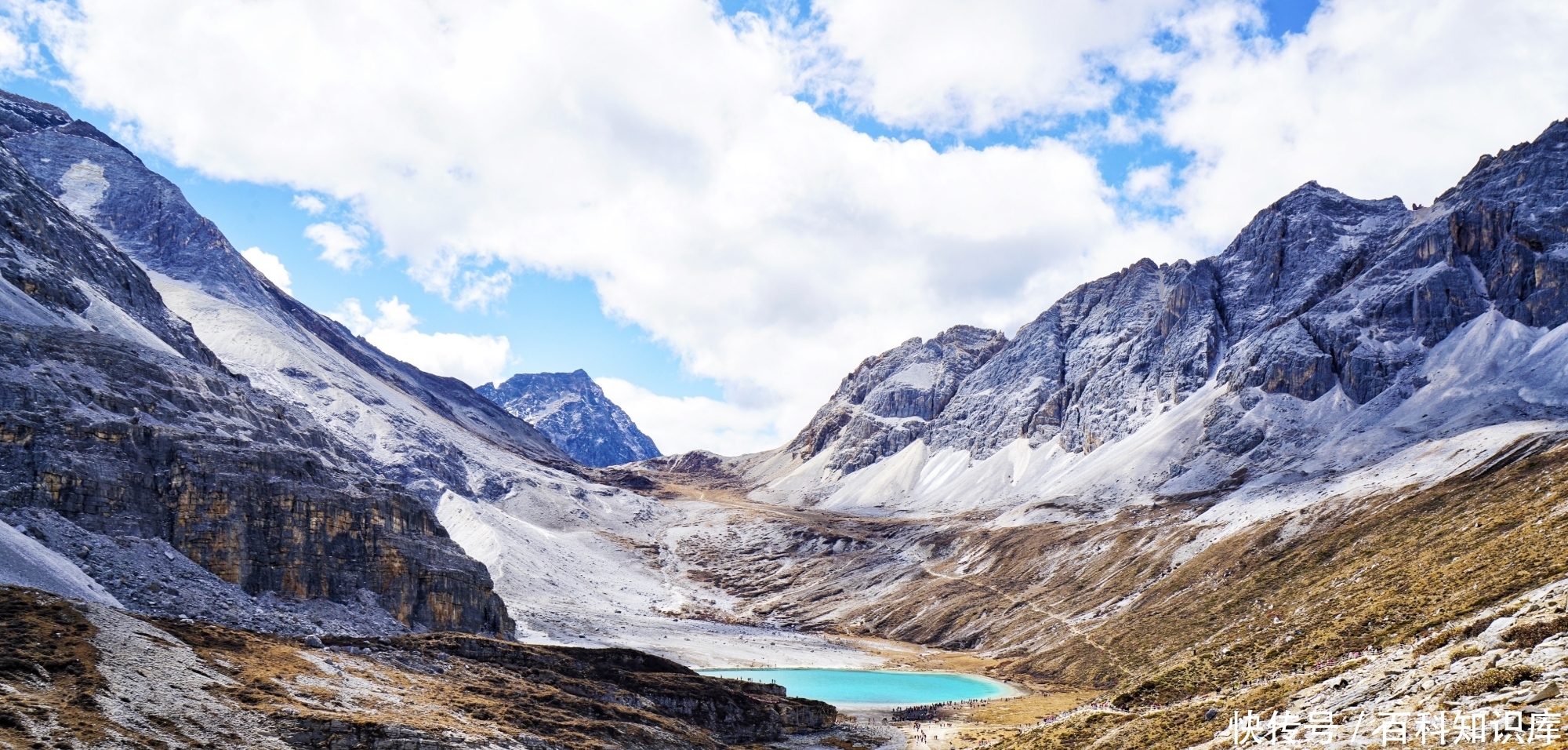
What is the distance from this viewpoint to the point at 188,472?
60406 mm

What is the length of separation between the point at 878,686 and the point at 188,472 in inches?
2905

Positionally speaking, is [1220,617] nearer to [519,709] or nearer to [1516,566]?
[1516,566]

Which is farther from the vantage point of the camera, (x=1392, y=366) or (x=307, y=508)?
(x=1392, y=366)

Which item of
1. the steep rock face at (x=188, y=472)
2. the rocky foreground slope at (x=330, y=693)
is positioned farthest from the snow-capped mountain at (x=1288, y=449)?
the steep rock face at (x=188, y=472)

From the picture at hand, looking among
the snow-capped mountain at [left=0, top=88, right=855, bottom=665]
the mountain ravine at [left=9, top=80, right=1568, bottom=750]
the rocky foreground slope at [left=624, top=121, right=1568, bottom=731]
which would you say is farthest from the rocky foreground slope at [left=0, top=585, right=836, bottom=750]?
the rocky foreground slope at [left=624, top=121, right=1568, bottom=731]

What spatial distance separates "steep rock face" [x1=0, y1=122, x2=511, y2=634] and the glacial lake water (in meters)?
34.3

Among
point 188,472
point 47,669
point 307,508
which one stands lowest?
point 47,669

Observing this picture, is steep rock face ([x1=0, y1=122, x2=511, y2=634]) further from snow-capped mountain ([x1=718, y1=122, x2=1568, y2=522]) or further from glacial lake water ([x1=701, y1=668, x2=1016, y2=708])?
snow-capped mountain ([x1=718, y1=122, x2=1568, y2=522])

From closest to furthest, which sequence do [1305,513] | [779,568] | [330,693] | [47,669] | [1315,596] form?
[47,669] → [330,693] → [1315,596] → [1305,513] → [779,568]

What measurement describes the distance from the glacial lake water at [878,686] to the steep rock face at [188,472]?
34.3m

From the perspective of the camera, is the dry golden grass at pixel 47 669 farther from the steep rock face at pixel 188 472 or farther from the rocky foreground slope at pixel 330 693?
the steep rock face at pixel 188 472

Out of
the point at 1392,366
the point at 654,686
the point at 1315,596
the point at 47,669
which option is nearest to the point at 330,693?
the point at 47,669

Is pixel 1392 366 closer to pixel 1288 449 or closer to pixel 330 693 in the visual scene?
pixel 1288 449

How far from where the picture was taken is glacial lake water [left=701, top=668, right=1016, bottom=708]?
90.2m
